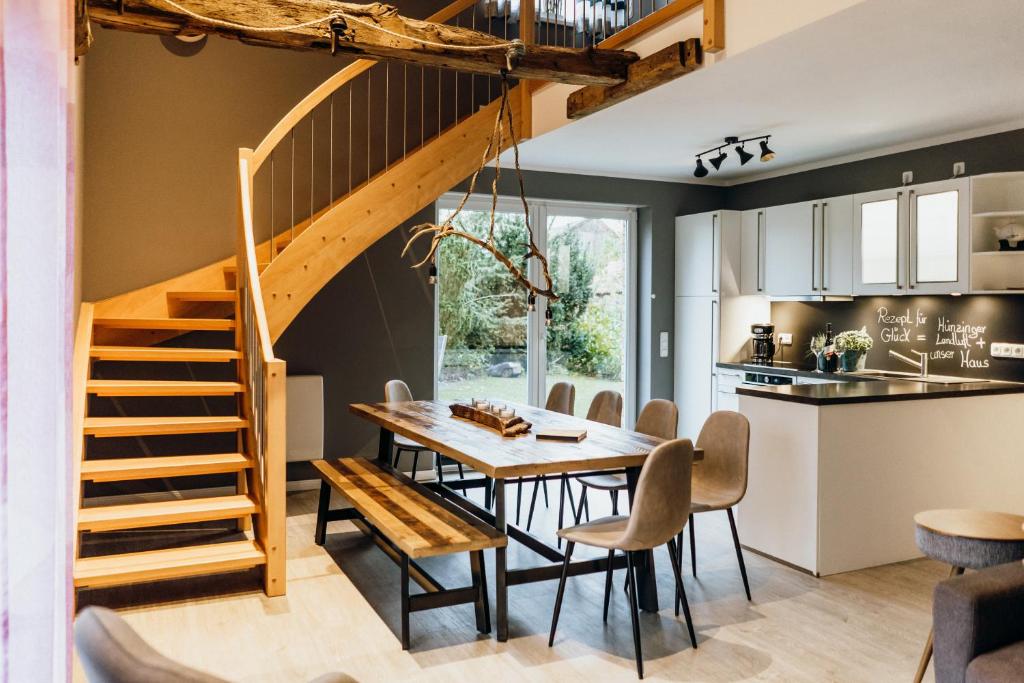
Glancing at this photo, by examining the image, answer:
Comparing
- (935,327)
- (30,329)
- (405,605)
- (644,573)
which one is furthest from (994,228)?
(30,329)

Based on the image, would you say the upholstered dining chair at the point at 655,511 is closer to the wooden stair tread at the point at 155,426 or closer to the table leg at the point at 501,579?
the table leg at the point at 501,579

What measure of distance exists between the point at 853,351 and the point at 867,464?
212cm

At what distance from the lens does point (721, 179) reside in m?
8.09

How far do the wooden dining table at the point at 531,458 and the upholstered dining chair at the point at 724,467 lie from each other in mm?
341

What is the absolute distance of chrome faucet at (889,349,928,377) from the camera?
613 centimetres

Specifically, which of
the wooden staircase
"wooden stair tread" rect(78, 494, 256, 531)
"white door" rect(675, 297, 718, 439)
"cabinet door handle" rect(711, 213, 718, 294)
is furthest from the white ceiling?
"wooden stair tread" rect(78, 494, 256, 531)

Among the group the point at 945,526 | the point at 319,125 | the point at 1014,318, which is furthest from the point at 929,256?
the point at 319,125

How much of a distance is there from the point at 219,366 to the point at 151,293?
85 cm

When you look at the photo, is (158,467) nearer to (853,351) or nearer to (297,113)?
(297,113)

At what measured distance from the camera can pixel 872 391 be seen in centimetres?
470

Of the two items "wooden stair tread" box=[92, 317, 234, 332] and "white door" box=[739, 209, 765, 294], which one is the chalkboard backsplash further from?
"wooden stair tread" box=[92, 317, 234, 332]

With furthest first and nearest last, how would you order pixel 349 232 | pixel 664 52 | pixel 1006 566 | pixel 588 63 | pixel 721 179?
1. pixel 721 179
2. pixel 349 232
3. pixel 588 63
4. pixel 664 52
5. pixel 1006 566

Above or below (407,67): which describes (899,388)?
below

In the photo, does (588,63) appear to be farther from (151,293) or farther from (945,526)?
(151,293)
